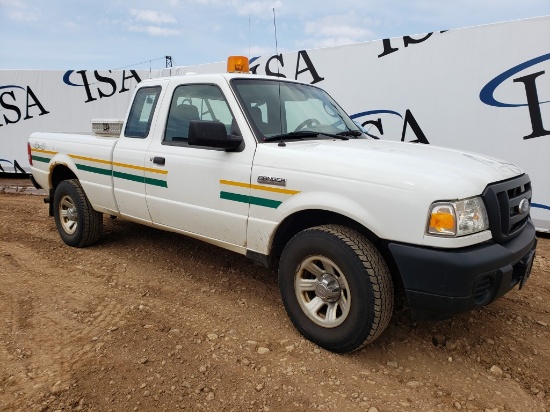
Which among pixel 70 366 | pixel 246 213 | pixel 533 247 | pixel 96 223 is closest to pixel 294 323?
pixel 246 213

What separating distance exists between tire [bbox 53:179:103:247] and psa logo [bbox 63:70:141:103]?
6622 millimetres

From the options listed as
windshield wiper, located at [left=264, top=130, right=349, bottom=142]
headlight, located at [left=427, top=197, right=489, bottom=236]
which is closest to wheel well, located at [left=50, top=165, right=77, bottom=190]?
windshield wiper, located at [left=264, top=130, right=349, bottom=142]

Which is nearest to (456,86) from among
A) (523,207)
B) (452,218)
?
(523,207)

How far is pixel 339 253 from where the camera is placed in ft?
8.69

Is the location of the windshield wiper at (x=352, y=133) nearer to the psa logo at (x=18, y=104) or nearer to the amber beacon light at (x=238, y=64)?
the amber beacon light at (x=238, y=64)

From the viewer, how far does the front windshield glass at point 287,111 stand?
331 centimetres

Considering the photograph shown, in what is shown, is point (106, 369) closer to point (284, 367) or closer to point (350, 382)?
point (284, 367)

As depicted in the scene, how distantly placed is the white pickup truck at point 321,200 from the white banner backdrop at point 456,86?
7.29 ft

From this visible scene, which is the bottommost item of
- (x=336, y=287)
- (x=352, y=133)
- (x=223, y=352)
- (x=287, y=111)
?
(x=223, y=352)

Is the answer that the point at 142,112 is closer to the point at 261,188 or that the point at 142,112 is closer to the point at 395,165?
the point at 261,188

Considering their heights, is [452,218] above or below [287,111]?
below

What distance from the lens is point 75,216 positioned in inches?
196

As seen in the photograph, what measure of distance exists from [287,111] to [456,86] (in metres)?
4.09

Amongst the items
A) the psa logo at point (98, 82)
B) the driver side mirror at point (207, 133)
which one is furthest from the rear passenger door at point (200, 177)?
the psa logo at point (98, 82)
